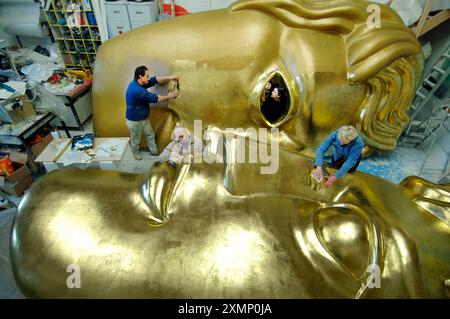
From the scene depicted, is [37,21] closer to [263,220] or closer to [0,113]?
[0,113]

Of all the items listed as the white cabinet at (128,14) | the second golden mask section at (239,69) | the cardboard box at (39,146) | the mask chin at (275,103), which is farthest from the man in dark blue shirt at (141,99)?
the white cabinet at (128,14)

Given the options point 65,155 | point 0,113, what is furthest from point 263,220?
point 0,113

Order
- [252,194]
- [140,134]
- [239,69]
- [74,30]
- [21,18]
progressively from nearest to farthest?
1. [252,194]
2. [239,69]
3. [140,134]
4. [74,30]
5. [21,18]

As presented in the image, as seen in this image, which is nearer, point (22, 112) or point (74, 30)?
point (22, 112)

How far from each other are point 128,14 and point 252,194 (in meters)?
4.26

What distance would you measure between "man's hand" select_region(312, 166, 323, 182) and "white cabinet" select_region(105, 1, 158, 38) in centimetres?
401

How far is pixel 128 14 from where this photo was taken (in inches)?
182

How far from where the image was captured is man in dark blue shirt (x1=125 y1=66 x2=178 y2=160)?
279 centimetres

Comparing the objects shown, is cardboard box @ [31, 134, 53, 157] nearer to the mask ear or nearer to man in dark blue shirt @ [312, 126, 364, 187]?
man in dark blue shirt @ [312, 126, 364, 187]

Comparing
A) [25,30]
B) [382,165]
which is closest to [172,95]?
[382,165]

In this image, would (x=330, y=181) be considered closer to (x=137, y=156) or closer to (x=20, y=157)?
(x=137, y=156)
